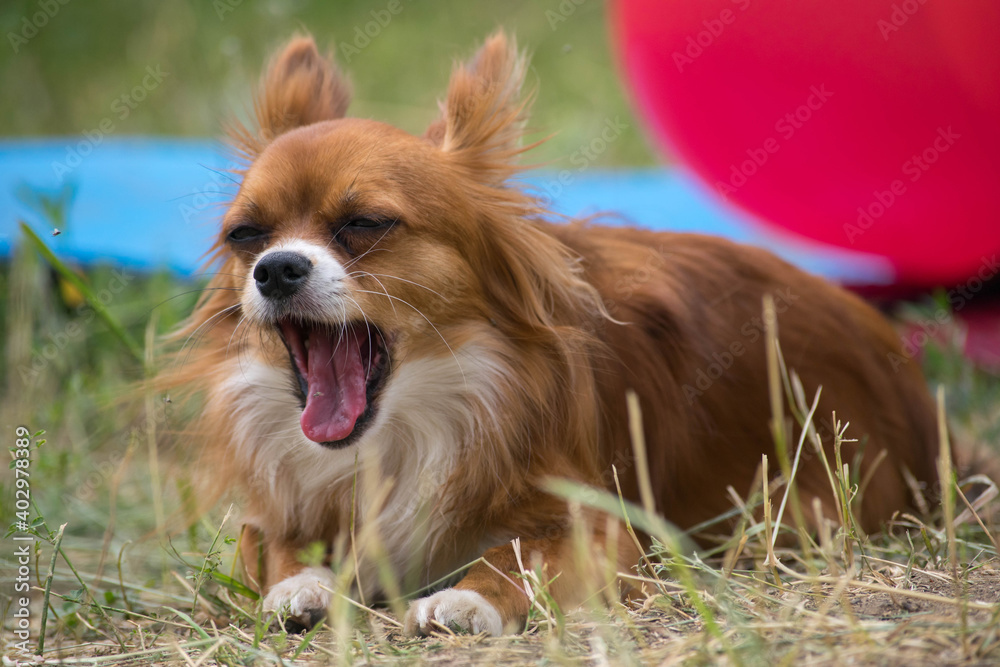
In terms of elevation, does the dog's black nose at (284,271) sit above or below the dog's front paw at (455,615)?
above

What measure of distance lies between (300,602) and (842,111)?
288 centimetres

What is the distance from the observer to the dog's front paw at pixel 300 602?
8.16ft

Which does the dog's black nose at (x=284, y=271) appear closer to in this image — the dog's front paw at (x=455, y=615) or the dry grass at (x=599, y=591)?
the dry grass at (x=599, y=591)

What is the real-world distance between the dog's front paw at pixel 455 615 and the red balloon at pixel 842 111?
8.77ft

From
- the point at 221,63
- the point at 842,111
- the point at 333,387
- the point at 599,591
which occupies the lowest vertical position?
the point at 599,591

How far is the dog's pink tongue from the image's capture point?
107 inches

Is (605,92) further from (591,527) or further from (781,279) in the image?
(591,527)

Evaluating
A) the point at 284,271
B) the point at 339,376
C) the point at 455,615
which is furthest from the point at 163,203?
the point at 455,615

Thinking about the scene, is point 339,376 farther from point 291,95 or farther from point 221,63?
point 221,63

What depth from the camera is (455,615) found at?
2.29 meters

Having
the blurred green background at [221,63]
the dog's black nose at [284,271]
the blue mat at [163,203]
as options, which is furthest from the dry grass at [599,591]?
the blurred green background at [221,63]

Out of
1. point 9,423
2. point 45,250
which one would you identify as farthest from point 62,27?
point 45,250

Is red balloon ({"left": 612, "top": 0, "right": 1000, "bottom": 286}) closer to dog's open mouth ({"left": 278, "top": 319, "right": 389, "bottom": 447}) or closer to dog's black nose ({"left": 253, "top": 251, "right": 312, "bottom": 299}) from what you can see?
dog's open mouth ({"left": 278, "top": 319, "right": 389, "bottom": 447})

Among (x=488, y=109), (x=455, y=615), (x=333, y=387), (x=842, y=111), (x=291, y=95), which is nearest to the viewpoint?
(x=455, y=615)
